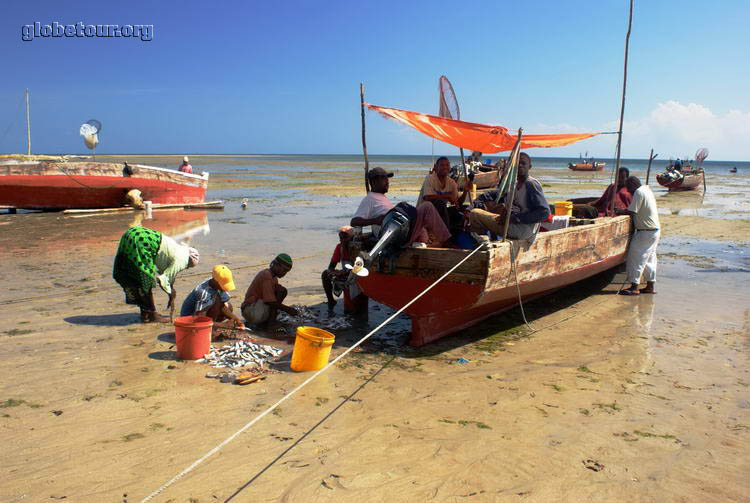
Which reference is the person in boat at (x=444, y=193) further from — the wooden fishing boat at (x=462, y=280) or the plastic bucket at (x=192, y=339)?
the plastic bucket at (x=192, y=339)

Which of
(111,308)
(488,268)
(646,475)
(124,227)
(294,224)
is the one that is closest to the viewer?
(646,475)

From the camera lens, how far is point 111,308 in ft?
20.5

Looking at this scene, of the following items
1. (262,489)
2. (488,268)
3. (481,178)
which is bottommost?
(262,489)

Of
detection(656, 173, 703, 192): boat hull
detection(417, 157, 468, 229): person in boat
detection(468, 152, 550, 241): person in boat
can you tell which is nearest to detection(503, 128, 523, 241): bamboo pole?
detection(468, 152, 550, 241): person in boat

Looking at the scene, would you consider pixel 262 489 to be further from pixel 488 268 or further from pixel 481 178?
pixel 481 178

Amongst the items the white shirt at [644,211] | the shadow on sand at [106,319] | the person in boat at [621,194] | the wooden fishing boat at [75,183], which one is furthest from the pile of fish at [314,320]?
the wooden fishing boat at [75,183]

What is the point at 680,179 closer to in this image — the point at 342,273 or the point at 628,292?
the point at 628,292

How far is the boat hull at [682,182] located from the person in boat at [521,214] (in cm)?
2771

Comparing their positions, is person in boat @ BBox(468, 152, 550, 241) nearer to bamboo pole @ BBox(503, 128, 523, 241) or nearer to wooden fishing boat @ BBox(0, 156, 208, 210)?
bamboo pole @ BBox(503, 128, 523, 241)

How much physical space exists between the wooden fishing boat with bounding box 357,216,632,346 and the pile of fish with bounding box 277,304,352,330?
0.64 m

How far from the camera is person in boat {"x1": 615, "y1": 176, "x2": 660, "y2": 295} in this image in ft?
24.6

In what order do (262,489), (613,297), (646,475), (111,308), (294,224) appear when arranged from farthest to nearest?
(294,224), (613,297), (111,308), (646,475), (262,489)

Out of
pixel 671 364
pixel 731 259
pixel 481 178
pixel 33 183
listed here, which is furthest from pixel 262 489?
pixel 33 183

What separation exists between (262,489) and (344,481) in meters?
0.46
